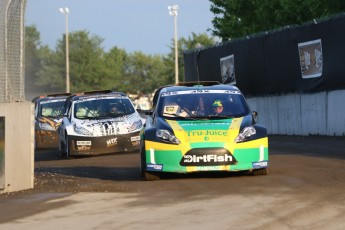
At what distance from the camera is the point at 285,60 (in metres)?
27.7

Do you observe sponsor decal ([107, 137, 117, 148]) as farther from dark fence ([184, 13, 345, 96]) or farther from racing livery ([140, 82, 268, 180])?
racing livery ([140, 82, 268, 180])

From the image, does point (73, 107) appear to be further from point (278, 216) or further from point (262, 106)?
point (278, 216)

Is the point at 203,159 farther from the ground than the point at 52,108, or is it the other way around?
the point at 52,108

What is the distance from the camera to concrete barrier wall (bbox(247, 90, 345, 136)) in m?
24.1

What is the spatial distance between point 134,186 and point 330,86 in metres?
13.0

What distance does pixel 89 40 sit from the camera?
11394 cm

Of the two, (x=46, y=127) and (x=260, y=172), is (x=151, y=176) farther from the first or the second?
(x=46, y=127)

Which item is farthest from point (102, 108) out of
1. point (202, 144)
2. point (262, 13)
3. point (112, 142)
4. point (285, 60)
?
point (262, 13)

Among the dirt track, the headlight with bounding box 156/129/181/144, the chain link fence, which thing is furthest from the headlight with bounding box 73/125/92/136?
the chain link fence

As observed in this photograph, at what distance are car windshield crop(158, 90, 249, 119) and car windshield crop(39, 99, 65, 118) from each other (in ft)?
42.9

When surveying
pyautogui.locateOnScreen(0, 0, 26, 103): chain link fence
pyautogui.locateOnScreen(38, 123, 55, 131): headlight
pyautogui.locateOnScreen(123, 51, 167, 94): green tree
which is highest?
pyautogui.locateOnScreen(123, 51, 167, 94): green tree

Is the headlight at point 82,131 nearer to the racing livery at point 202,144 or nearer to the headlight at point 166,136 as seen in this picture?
Result: the racing livery at point 202,144

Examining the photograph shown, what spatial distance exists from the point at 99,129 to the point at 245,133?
8.10 meters

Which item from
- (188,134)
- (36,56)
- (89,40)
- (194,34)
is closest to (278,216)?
(188,134)
